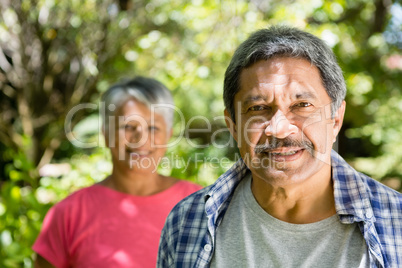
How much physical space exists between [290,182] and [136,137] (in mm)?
1164

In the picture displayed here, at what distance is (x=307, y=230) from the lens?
4.80ft

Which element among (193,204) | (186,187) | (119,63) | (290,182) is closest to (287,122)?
(290,182)

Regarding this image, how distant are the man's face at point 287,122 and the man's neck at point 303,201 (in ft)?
0.12

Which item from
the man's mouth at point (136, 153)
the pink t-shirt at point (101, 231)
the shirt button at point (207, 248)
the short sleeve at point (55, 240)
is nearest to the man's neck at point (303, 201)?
the shirt button at point (207, 248)

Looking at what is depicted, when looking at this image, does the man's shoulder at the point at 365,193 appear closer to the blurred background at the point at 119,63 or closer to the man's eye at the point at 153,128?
the man's eye at the point at 153,128

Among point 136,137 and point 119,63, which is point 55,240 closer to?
point 136,137

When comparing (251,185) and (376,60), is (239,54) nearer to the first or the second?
(251,185)

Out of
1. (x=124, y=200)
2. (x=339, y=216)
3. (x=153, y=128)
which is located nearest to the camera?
(x=339, y=216)

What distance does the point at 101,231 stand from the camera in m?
2.23

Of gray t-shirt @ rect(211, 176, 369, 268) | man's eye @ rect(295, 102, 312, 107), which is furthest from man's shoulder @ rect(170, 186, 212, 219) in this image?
man's eye @ rect(295, 102, 312, 107)

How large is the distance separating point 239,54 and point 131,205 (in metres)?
1.11

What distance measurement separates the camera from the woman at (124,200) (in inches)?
86.3

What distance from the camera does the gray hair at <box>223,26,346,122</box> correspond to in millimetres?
1518

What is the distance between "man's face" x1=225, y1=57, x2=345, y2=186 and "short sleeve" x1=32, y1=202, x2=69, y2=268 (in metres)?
1.15
